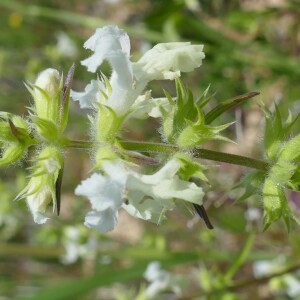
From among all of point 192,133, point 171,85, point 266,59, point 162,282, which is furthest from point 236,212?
point 192,133

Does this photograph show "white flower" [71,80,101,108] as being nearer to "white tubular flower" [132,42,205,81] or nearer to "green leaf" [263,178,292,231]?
"white tubular flower" [132,42,205,81]

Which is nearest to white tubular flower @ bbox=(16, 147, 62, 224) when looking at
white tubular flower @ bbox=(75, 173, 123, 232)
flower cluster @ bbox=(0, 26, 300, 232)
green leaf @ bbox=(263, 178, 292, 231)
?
flower cluster @ bbox=(0, 26, 300, 232)

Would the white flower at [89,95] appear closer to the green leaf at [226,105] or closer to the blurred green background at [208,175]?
the green leaf at [226,105]

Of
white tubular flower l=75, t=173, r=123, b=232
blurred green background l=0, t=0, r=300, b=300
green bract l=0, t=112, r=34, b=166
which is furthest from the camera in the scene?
blurred green background l=0, t=0, r=300, b=300

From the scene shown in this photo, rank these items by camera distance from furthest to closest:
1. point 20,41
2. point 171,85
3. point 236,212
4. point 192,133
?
point 20,41 < point 171,85 < point 236,212 < point 192,133

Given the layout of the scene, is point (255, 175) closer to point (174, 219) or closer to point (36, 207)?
point (36, 207)

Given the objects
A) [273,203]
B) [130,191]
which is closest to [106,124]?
[130,191]
